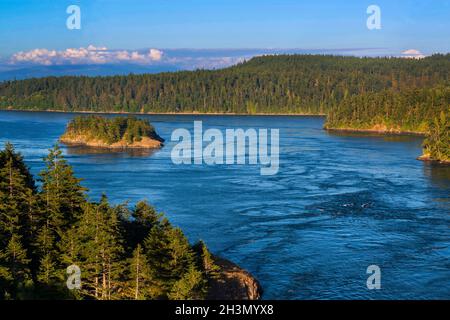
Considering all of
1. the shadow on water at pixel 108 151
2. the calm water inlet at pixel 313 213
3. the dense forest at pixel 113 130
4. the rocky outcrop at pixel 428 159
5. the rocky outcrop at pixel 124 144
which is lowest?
the calm water inlet at pixel 313 213

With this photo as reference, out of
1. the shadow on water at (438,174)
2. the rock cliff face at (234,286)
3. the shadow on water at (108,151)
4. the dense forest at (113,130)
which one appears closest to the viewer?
the rock cliff face at (234,286)

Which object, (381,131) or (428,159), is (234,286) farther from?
(381,131)

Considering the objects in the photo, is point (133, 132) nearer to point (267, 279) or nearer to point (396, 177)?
point (396, 177)

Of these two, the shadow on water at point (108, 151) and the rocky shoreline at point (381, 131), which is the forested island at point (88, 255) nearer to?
the shadow on water at point (108, 151)

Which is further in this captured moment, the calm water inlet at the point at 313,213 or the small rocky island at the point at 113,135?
the small rocky island at the point at 113,135

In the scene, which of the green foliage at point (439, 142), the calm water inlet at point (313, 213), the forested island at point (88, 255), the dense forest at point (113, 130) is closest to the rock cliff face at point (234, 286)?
the forested island at point (88, 255)

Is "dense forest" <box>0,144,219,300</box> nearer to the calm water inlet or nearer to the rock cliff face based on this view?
the rock cliff face
